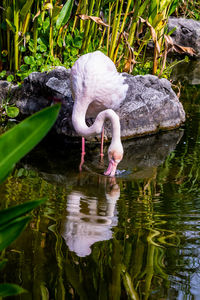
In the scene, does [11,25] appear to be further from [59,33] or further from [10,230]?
[10,230]

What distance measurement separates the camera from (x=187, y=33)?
9.95 metres

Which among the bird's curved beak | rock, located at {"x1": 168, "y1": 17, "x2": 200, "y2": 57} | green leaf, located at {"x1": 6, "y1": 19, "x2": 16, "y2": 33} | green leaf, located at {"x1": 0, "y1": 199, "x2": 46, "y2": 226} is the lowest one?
the bird's curved beak

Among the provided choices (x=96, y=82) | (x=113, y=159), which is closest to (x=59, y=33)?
(x=96, y=82)

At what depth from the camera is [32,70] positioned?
4922 millimetres

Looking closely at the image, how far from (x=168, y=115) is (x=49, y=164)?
1.81 meters

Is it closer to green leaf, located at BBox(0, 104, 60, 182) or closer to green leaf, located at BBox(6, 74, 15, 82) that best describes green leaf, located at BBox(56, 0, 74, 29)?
green leaf, located at BBox(6, 74, 15, 82)

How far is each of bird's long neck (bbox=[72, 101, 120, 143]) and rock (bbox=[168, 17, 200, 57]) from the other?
679 centimetres

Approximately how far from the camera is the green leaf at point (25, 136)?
1067mm

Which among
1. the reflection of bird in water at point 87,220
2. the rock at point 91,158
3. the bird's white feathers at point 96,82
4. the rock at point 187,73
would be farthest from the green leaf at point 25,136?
the rock at point 187,73

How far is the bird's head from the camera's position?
321 centimetres

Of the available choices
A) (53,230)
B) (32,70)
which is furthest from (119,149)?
(32,70)

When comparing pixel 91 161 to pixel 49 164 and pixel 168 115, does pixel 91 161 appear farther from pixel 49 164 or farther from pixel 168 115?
pixel 168 115

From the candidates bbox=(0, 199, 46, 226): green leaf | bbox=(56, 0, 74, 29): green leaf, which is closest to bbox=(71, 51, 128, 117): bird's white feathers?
bbox=(56, 0, 74, 29): green leaf

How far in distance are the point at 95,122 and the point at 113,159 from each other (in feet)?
1.38
